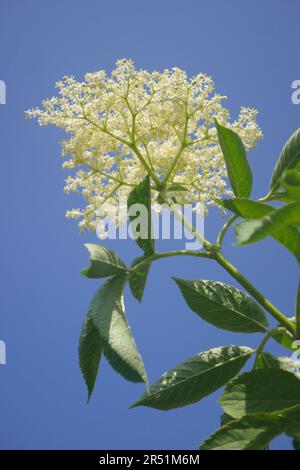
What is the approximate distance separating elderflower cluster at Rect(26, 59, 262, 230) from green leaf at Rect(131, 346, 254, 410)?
2.60ft

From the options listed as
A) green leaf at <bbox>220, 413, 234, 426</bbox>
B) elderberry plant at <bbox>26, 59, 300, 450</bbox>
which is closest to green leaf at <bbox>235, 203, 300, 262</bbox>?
elderberry plant at <bbox>26, 59, 300, 450</bbox>

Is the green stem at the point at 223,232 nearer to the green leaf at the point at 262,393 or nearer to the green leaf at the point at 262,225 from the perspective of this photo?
the green leaf at the point at 262,393

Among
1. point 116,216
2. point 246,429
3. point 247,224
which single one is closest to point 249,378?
point 246,429

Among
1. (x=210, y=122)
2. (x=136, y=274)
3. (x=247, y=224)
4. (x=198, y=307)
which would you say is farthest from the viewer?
(x=210, y=122)

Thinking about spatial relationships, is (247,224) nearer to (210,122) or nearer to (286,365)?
(286,365)

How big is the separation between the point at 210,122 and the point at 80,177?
0.67m

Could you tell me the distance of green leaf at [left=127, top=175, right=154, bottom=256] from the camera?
1598 millimetres

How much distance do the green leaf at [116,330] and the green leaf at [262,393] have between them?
408 millimetres

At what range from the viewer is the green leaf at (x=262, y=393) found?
58.4 inches

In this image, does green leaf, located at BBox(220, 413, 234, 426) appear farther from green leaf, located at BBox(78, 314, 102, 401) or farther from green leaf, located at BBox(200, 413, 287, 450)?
green leaf, located at BBox(78, 314, 102, 401)

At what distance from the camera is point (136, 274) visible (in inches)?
65.1

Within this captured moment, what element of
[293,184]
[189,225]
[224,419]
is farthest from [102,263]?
[224,419]

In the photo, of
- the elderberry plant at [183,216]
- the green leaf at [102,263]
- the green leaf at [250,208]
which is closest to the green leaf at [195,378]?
the elderberry plant at [183,216]

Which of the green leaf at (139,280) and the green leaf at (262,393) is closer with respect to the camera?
the green leaf at (262,393)
